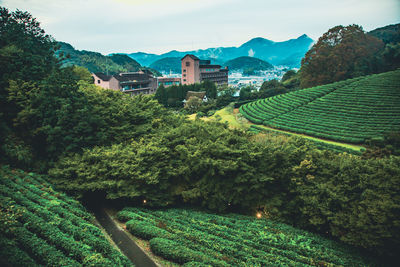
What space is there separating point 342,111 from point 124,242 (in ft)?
120

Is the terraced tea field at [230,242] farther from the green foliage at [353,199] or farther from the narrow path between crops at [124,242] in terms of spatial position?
the green foliage at [353,199]

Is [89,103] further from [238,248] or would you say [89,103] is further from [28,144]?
[238,248]

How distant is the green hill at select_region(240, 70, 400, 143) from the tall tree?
7.31 meters

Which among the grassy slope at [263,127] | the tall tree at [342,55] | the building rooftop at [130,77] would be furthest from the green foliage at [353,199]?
the building rooftop at [130,77]

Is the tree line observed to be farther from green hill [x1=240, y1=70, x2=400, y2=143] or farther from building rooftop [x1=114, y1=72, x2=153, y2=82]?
building rooftop [x1=114, y1=72, x2=153, y2=82]

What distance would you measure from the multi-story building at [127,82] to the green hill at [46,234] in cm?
4276

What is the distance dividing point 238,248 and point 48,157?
15.5 m

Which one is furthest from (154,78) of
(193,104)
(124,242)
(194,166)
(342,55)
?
(124,242)

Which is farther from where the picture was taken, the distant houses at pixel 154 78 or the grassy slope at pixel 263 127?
the distant houses at pixel 154 78

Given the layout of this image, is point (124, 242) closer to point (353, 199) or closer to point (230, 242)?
point (230, 242)

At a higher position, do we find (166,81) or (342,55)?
(342,55)

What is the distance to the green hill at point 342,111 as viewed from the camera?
30500 mm

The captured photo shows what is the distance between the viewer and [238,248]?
1138 cm

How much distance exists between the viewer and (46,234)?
31.4 ft
